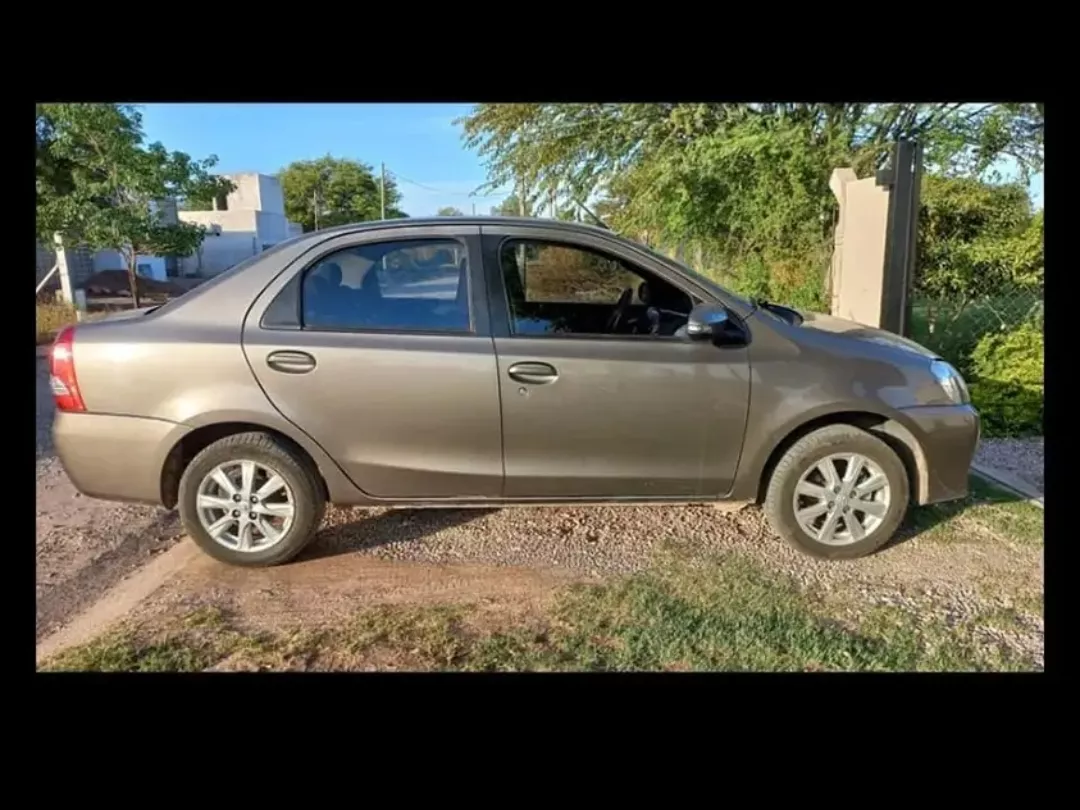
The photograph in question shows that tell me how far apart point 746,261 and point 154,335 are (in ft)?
25.0

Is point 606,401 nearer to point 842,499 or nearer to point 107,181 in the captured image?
point 842,499

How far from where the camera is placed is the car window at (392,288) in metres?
3.21

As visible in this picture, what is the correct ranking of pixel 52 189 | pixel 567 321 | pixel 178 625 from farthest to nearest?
1. pixel 52 189
2. pixel 567 321
3. pixel 178 625

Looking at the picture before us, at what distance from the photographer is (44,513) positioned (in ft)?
13.1

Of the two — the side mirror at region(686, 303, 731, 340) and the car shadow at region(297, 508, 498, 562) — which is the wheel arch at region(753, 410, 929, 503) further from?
the car shadow at region(297, 508, 498, 562)

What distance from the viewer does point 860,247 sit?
653 centimetres

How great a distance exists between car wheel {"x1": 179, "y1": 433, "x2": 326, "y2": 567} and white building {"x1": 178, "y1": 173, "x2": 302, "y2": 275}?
92.4ft

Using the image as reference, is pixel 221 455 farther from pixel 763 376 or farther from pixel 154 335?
pixel 763 376

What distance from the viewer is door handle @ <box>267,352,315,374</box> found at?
3125 millimetres

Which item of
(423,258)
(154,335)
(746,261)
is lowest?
(154,335)

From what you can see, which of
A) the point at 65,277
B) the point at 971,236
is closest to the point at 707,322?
the point at 971,236

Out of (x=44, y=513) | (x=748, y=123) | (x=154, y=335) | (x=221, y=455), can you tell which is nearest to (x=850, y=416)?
(x=221, y=455)

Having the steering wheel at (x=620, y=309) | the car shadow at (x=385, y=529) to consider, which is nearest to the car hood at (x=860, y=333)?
the steering wheel at (x=620, y=309)

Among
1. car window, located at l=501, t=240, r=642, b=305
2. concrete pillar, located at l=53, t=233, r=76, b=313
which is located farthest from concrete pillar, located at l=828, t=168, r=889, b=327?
concrete pillar, located at l=53, t=233, r=76, b=313
